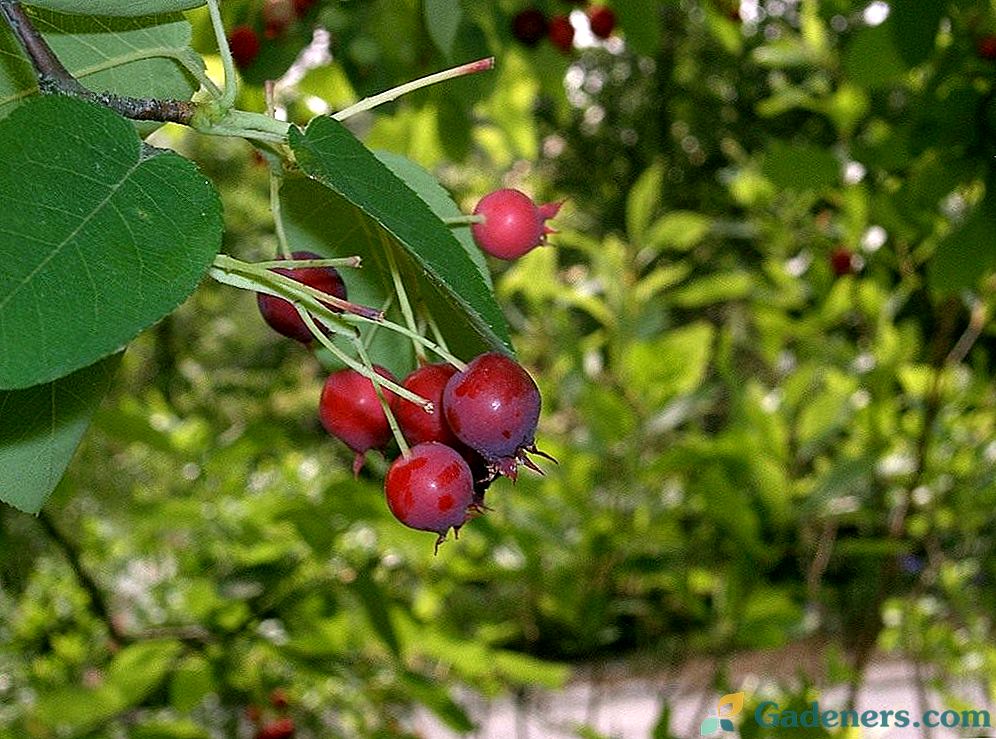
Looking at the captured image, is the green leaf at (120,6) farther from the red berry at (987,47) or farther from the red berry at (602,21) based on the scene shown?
the red berry at (602,21)

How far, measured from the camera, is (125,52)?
18.3 inches

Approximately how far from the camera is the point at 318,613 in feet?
4.73

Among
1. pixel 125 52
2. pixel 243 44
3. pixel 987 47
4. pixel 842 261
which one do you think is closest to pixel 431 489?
pixel 125 52

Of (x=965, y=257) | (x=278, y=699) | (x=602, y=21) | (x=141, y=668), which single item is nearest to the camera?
(x=965, y=257)

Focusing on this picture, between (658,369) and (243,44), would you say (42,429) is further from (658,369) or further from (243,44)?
(658,369)

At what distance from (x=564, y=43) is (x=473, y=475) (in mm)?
1124

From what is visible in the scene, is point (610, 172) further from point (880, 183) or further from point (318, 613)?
point (318, 613)

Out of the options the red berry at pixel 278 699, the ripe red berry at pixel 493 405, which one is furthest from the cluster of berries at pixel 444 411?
the red berry at pixel 278 699

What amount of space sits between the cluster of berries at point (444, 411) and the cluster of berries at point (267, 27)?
780 mm

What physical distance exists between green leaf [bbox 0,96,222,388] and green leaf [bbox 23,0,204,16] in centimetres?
6

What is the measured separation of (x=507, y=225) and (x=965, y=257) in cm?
83

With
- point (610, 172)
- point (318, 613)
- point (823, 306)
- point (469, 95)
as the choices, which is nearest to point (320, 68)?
point (469, 95)

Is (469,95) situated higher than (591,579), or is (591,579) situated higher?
(469,95)

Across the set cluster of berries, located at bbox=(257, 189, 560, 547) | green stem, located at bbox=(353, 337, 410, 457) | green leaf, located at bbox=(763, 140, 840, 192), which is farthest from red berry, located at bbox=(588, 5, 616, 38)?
green stem, located at bbox=(353, 337, 410, 457)
